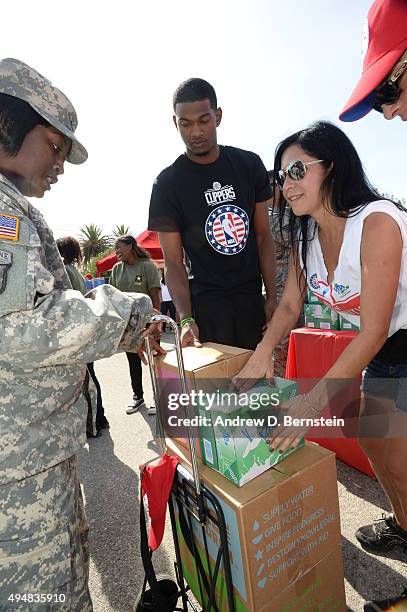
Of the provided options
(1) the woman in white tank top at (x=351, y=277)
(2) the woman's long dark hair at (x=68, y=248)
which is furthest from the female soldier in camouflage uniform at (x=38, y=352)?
(2) the woman's long dark hair at (x=68, y=248)

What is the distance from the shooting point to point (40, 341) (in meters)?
0.98

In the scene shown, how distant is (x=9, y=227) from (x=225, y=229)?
4.32ft

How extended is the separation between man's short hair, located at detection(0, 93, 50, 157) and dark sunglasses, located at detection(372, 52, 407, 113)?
111cm

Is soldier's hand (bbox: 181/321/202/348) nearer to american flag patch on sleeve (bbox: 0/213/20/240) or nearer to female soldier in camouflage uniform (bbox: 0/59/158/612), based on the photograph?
female soldier in camouflage uniform (bbox: 0/59/158/612)

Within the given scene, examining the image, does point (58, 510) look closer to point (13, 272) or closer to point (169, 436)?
point (169, 436)

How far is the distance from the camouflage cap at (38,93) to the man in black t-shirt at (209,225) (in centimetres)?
92

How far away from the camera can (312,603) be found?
1356 millimetres

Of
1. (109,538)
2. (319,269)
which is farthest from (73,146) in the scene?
(109,538)

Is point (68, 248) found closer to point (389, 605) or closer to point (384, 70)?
point (384, 70)

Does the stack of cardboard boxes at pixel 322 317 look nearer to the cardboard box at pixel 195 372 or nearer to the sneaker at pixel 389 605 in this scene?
the cardboard box at pixel 195 372

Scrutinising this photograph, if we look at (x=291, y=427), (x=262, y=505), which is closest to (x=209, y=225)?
(x=291, y=427)

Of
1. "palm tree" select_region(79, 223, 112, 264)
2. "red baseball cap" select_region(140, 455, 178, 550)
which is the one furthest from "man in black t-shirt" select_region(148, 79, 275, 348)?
"palm tree" select_region(79, 223, 112, 264)

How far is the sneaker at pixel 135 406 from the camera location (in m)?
4.30

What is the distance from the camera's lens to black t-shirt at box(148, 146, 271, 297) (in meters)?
2.10
